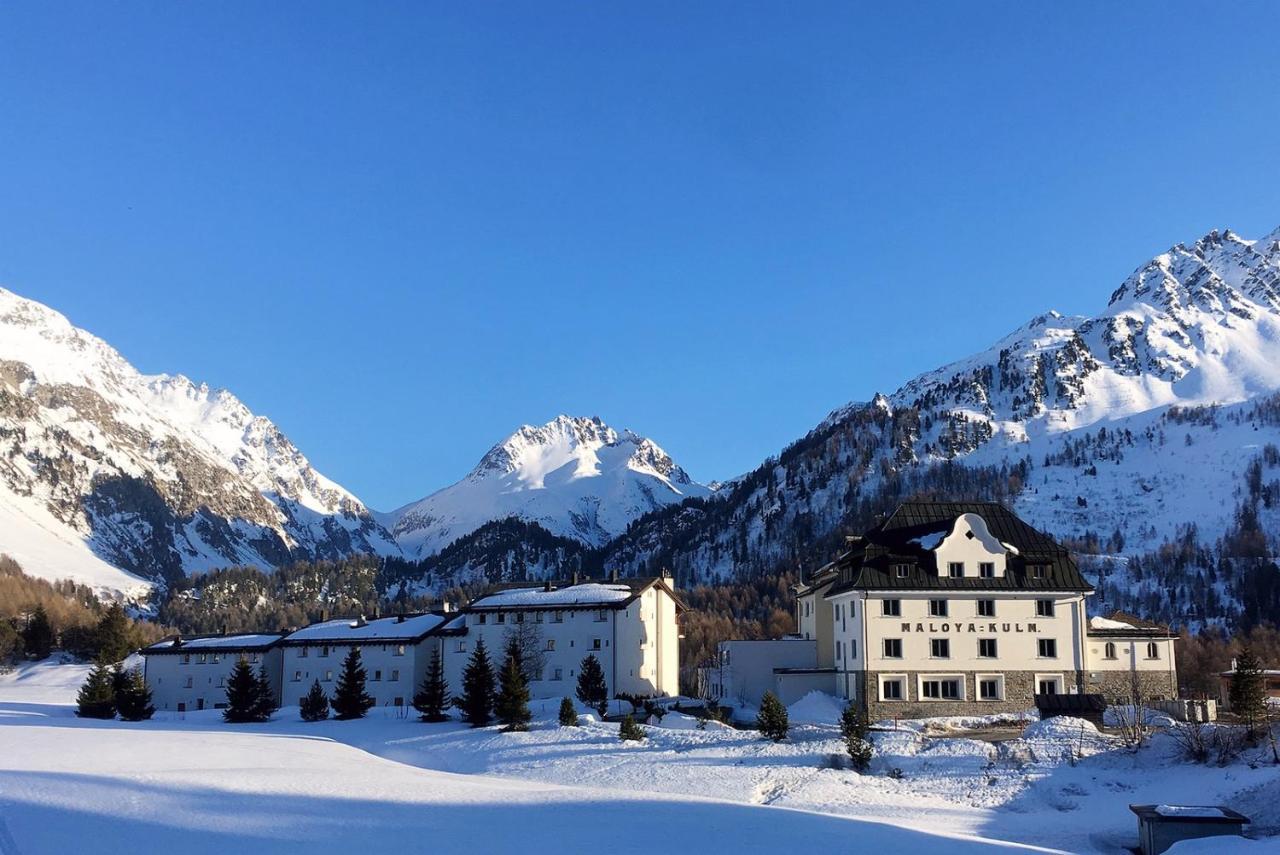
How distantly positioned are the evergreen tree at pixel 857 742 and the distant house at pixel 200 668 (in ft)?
167

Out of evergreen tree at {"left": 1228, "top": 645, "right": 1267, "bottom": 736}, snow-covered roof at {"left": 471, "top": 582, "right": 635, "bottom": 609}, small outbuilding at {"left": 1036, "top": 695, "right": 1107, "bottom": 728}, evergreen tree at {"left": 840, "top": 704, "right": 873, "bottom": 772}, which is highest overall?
snow-covered roof at {"left": 471, "top": 582, "right": 635, "bottom": 609}

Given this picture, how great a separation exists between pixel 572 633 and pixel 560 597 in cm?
293

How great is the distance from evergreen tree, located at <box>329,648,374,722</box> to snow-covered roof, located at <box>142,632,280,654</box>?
1513cm

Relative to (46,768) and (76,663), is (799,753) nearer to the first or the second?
(46,768)

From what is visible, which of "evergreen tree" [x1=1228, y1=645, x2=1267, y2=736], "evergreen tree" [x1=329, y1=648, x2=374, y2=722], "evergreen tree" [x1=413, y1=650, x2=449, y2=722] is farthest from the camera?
"evergreen tree" [x1=329, y1=648, x2=374, y2=722]

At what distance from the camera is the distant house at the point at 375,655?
79000 millimetres

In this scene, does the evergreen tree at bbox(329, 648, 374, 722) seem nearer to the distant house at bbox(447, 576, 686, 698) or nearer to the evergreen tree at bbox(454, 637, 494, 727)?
the distant house at bbox(447, 576, 686, 698)

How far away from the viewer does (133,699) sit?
248ft

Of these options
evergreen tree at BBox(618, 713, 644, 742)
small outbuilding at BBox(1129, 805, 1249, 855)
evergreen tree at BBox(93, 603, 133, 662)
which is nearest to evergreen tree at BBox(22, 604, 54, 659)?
evergreen tree at BBox(93, 603, 133, 662)

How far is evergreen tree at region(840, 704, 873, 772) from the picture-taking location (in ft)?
159

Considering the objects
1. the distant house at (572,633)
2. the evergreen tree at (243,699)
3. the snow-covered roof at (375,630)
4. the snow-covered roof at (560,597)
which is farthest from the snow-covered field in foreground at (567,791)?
the snow-covered roof at (375,630)

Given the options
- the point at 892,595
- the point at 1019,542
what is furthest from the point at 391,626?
the point at 1019,542

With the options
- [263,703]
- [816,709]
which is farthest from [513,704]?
[263,703]

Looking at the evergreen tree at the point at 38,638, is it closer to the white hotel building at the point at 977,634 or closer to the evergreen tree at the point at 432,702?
the evergreen tree at the point at 432,702
